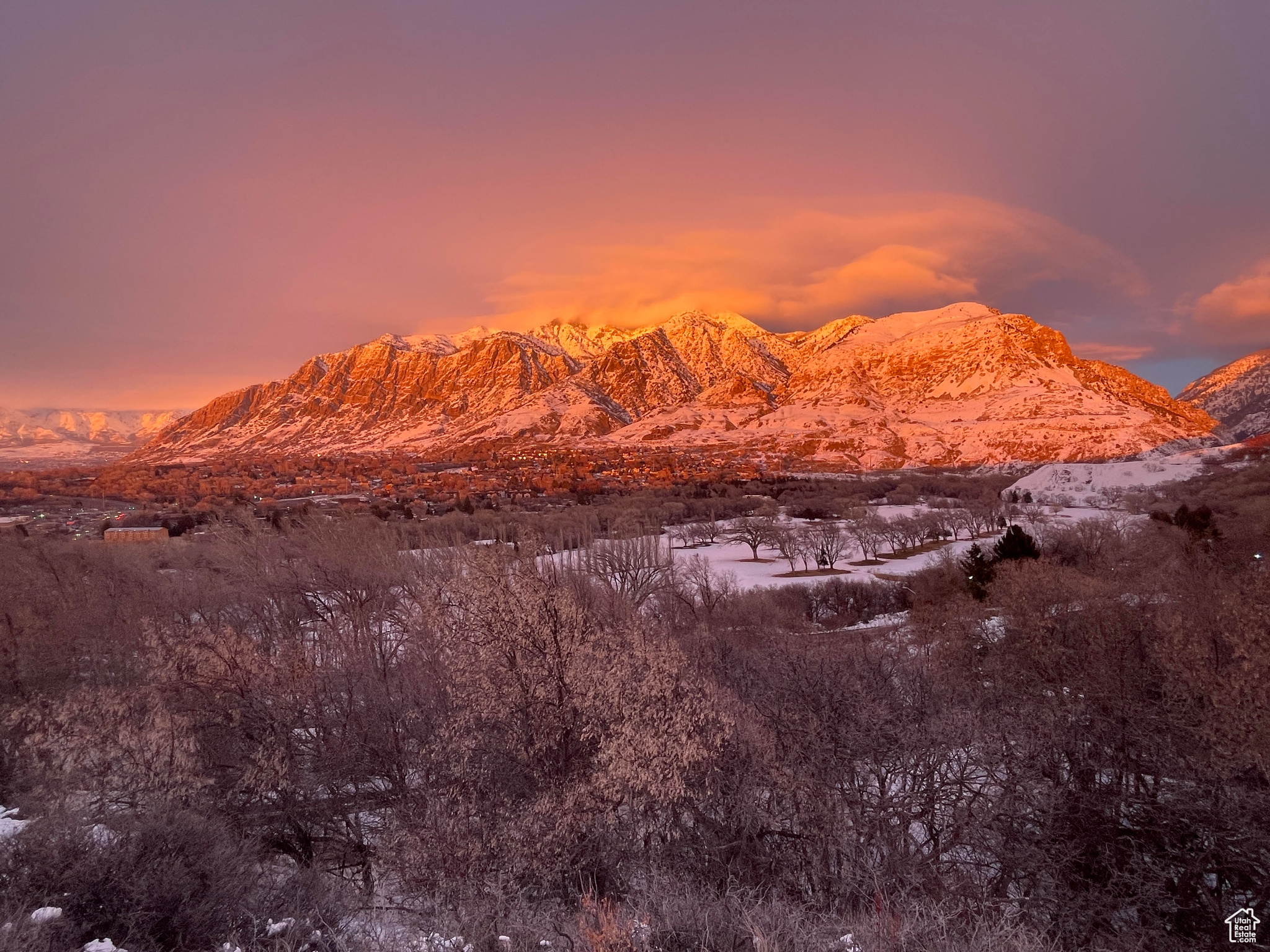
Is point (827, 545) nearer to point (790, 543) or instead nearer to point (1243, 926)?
point (790, 543)

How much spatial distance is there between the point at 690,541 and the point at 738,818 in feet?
255

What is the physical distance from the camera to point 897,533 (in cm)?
8650

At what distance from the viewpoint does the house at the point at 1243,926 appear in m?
15.6

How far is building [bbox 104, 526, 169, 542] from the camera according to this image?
2334 inches

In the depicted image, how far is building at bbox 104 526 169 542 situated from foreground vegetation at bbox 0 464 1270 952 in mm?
35596

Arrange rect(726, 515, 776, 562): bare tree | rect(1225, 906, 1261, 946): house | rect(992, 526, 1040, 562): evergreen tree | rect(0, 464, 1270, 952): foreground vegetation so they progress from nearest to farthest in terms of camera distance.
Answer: rect(0, 464, 1270, 952): foreground vegetation, rect(1225, 906, 1261, 946): house, rect(992, 526, 1040, 562): evergreen tree, rect(726, 515, 776, 562): bare tree

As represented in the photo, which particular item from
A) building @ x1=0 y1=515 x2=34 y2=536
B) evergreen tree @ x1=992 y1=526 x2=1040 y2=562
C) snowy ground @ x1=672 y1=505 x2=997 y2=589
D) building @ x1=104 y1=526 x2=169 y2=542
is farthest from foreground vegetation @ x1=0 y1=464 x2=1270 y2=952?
snowy ground @ x1=672 y1=505 x2=997 y2=589

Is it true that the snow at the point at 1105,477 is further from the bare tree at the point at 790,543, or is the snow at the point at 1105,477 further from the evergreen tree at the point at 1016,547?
the evergreen tree at the point at 1016,547

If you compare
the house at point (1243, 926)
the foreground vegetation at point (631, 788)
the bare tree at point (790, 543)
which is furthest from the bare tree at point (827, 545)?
the house at point (1243, 926)

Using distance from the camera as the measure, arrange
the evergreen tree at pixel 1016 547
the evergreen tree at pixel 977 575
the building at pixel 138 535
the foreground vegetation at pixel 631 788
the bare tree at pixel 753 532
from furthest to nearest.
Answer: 1. the bare tree at pixel 753 532
2. the building at pixel 138 535
3. the evergreen tree at pixel 1016 547
4. the evergreen tree at pixel 977 575
5. the foreground vegetation at pixel 631 788

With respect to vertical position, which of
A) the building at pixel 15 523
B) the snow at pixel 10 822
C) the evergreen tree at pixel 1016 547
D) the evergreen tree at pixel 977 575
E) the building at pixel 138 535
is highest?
the building at pixel 15 523

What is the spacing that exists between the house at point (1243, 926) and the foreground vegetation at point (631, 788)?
2.12 feet

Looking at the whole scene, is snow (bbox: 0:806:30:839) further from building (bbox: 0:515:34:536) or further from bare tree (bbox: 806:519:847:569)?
bare tree (bbox: 806:519:847:569)

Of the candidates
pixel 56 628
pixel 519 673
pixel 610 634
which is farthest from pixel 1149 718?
pixel 56 628
